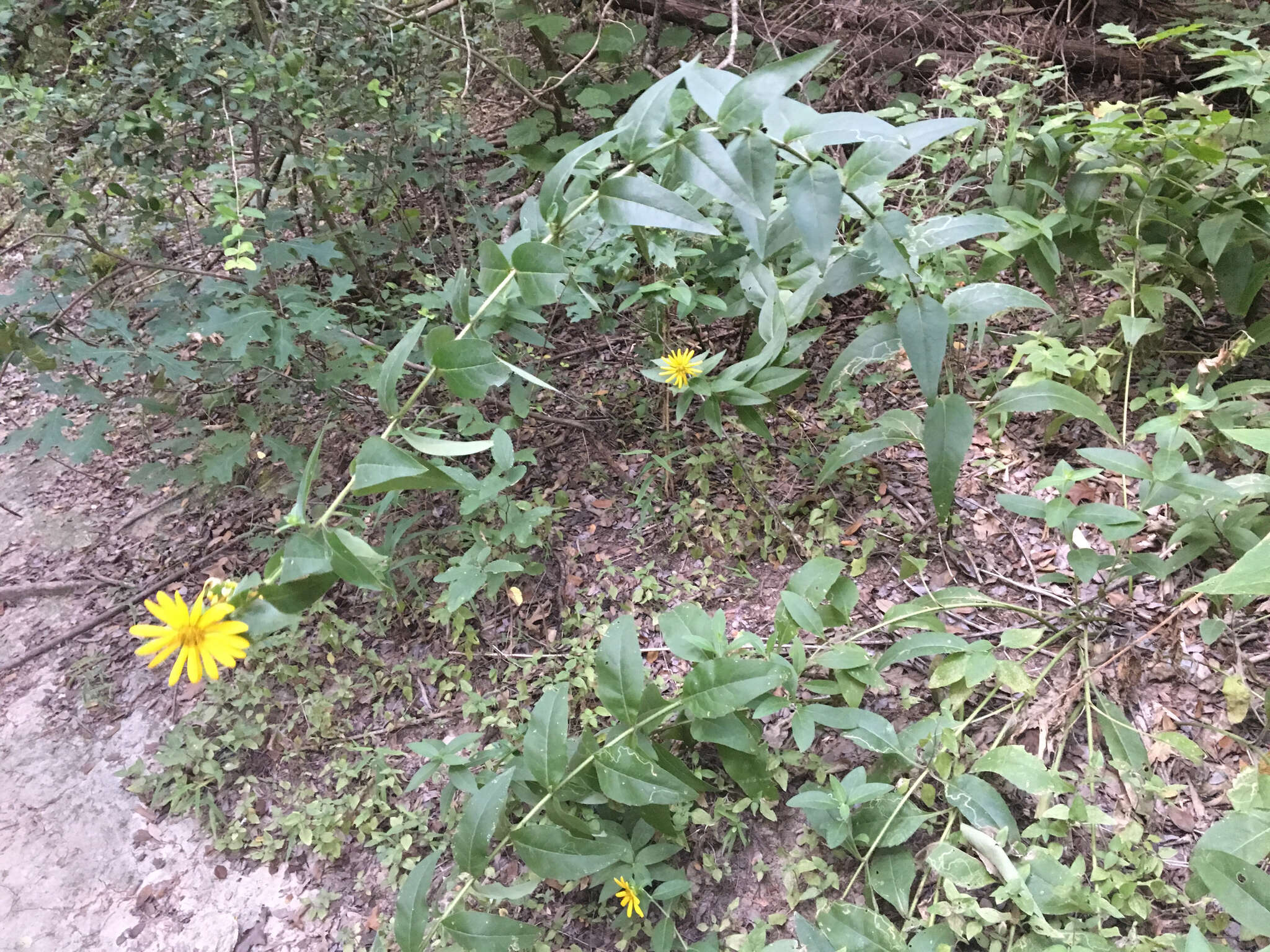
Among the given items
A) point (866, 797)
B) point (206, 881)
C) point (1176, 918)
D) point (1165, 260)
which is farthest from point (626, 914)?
point (1165, 260)

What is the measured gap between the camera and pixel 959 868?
1363mm

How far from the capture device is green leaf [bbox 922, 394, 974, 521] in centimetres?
153

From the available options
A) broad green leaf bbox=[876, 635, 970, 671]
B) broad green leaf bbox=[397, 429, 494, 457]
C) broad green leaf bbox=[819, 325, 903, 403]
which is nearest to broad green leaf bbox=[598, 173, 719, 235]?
broad green leaf bbox=[397, 429, 494, 457]

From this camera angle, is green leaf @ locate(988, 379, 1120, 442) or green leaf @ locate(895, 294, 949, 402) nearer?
green leaf @ locate(895, 294, 949, 402)

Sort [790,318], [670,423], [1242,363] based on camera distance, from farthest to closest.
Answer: [670,423] < [1242,363] < [790,318]

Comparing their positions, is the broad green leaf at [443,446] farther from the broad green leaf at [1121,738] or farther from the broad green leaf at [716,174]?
the broad green leaf at [1121,738]

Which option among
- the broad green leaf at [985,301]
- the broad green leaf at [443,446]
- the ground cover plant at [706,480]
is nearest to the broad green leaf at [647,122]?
the ground cover plant at [706,480]

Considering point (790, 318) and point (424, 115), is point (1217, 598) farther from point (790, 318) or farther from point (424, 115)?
point (424, 115)

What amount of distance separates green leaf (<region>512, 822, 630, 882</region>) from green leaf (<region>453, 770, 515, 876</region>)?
0.06 m

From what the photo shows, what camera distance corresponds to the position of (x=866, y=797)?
4.68 feet

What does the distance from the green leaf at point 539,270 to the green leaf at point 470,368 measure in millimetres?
139

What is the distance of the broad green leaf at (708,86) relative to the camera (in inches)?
44.4

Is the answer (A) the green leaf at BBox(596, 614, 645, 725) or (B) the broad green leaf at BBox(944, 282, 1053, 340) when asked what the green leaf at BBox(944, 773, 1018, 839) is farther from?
(B) the broad green leaf at BBox(944, 282, 1053, 340)

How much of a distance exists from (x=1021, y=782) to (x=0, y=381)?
3.82 meters
